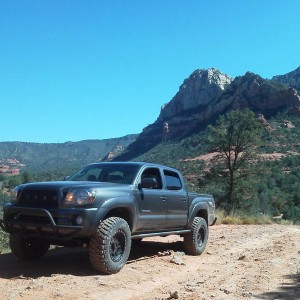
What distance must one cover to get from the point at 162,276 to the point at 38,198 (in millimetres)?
2314

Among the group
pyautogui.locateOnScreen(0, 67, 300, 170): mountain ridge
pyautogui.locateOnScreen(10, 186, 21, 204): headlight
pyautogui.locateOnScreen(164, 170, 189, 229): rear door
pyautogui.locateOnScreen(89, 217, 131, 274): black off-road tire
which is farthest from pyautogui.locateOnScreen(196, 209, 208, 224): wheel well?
pyautogui.locateOnScreen(0, 67, 300, 170): mountain ridge

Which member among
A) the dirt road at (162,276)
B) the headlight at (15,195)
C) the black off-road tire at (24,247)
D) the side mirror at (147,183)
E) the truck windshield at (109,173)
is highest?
the truck windshield at (109,173)

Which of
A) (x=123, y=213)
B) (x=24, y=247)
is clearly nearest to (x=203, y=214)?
(x=123, y=213)

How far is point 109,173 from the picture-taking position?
320 inches

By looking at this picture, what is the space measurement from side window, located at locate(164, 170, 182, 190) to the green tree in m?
19.9

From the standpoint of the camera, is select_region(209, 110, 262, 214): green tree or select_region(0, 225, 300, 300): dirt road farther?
select_region(209, 110, 262, 214): green tree

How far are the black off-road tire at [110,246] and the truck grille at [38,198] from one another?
810mm

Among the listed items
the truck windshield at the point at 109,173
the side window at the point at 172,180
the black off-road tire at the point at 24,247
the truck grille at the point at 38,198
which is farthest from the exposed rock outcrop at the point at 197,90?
the truck grille at the point at 38,198

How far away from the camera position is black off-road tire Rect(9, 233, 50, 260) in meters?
7.51

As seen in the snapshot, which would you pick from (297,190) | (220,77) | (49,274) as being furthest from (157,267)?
(220,77)

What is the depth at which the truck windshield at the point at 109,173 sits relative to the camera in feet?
25.6

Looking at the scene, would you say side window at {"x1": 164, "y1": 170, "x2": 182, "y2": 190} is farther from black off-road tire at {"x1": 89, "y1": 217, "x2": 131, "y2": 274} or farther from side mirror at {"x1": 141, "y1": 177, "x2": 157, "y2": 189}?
black off-road tire at {"x1": 89, "y1": 217, "x2": 131, "y2": 274}

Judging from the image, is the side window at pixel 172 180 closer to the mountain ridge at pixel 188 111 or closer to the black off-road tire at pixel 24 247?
the black off-road tire at pixel 24 247

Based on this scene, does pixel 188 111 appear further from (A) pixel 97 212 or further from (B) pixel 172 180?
(A) pixel 97 212
